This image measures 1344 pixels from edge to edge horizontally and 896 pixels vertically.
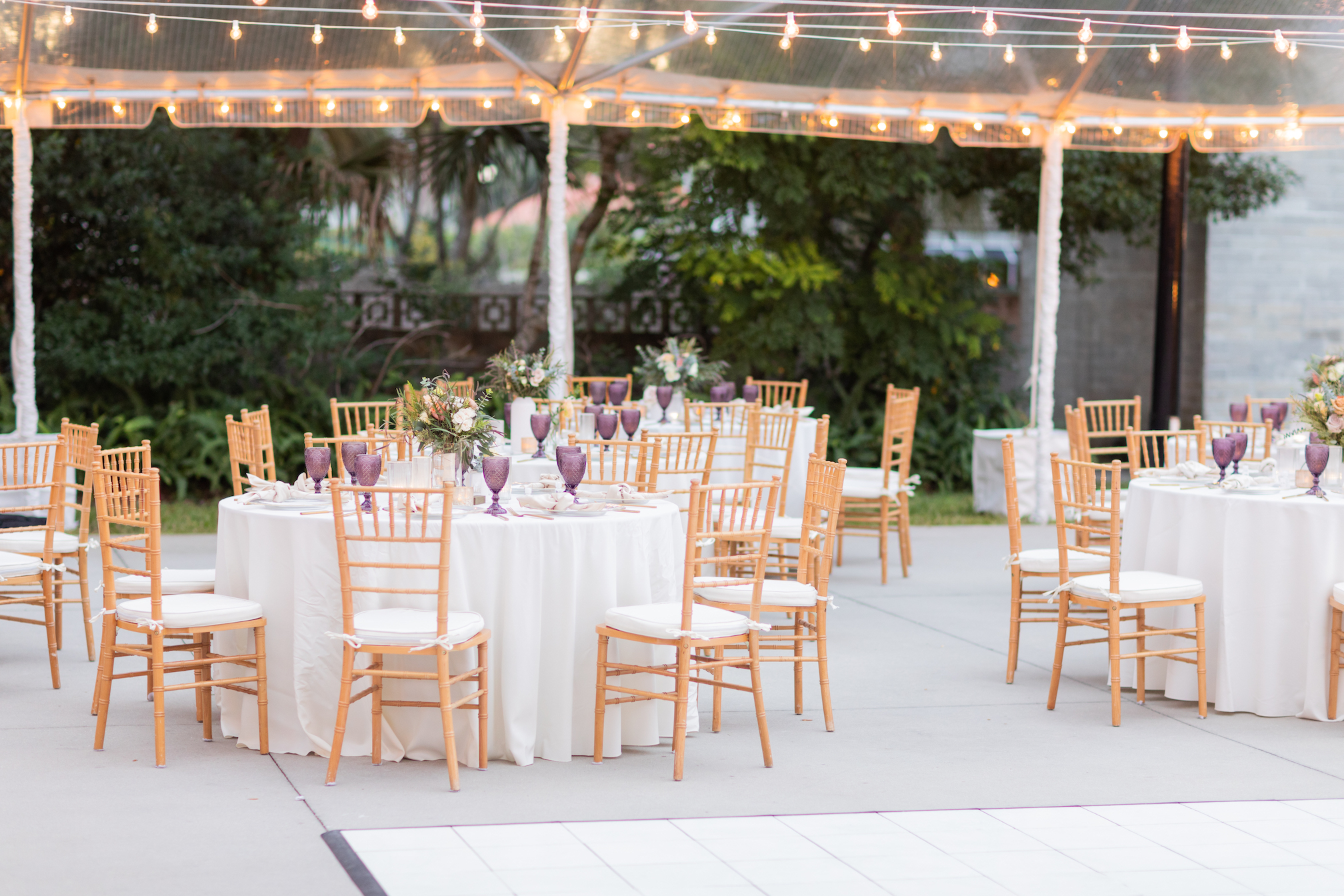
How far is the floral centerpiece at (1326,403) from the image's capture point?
6031 millimetres

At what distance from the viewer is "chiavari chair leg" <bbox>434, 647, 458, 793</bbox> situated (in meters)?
4.37

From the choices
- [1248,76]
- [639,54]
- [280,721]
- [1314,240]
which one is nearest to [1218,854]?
[280,721]

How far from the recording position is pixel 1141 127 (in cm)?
1076

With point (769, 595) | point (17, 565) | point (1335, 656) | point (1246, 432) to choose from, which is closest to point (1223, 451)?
point (1335, 656)

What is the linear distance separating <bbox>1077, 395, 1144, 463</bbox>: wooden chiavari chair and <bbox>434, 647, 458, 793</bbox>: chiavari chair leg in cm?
398

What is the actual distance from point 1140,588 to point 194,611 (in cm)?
338

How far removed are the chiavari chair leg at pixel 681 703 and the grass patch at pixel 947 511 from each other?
6.58 meters

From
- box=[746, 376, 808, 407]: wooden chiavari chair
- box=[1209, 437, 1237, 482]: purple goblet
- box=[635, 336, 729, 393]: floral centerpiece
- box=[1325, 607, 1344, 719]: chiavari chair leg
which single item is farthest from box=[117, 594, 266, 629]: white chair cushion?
box=[746, 376, 808, 407]: wooden chiavari chair

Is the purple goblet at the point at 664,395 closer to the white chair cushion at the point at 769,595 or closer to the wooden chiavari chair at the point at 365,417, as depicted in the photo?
the wooden chiavari chair at the point at 365,417

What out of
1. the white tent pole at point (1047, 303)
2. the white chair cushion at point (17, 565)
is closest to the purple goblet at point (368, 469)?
the white chair cushion at point (17, 565)

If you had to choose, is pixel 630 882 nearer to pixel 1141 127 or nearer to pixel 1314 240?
pixel 1141 127

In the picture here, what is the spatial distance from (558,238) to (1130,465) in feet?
14.9

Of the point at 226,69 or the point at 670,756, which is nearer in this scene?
the point at 670,756

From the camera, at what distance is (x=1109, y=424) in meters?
8.80
